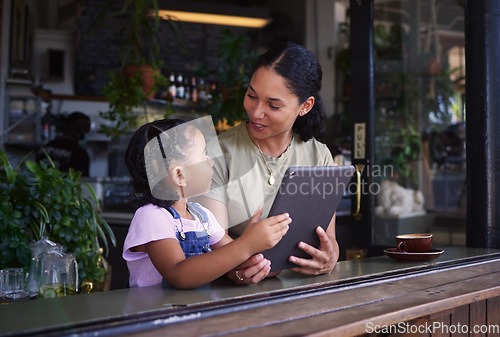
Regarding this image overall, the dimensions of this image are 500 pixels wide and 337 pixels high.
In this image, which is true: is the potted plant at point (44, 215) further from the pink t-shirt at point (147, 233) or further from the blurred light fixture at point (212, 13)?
the blurred light fixture at point (212, 13)

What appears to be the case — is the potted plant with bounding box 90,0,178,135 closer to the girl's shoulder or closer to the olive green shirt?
the olive green shirt

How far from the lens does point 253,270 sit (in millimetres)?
1282

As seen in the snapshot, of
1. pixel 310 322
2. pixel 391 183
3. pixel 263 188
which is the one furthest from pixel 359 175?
pixel 310 322

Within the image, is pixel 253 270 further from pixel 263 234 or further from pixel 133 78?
pixel 133 78

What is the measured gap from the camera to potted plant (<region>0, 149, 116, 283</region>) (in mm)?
1993

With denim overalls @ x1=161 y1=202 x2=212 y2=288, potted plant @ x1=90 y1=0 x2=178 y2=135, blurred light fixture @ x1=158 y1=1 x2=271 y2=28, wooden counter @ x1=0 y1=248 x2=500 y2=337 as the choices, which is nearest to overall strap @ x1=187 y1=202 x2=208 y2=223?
denim overalls @ x1=161 y1=202 x2=212 y2=288

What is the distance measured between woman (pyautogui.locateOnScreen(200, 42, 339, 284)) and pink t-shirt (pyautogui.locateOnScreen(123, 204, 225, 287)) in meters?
0.23

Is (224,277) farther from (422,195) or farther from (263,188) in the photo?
(422,195)

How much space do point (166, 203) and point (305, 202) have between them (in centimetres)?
36

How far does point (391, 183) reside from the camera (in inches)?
139

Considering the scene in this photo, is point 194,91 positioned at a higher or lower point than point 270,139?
higher

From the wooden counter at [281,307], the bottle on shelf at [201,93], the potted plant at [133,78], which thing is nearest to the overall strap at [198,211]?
the wooden counter at [281,307]

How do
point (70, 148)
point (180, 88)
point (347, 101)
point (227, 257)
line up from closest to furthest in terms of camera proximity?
point (227, 257), point (70, 148), point (180, 88), point (347, 101)

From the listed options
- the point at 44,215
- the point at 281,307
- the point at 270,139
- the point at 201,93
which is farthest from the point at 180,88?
the point at 281,307
